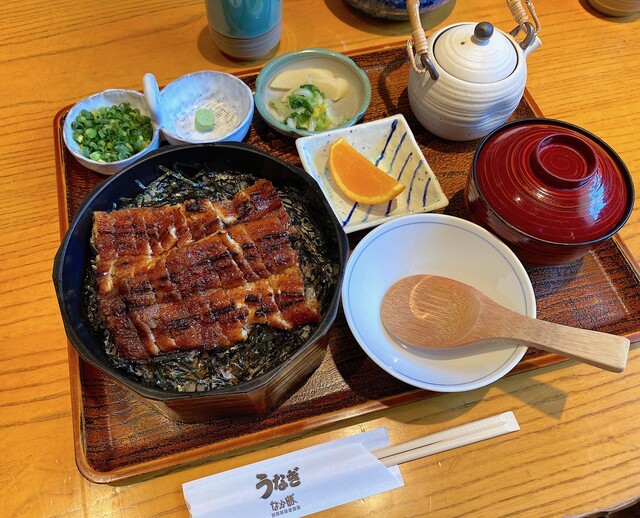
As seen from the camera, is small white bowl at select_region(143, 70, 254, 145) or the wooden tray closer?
the wooden tray

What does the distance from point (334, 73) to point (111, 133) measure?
0.95 metres

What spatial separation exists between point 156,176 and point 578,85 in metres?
1.87

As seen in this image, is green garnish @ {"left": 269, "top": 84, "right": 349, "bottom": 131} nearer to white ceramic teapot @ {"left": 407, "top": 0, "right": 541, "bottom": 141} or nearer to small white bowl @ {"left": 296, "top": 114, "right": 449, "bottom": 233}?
small white bowl @ {"left": 296, "top": 114, "right": 449, "bottom": 233}

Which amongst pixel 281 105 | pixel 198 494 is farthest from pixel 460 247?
pixel 198 494

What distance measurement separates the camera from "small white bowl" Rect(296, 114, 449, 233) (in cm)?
171

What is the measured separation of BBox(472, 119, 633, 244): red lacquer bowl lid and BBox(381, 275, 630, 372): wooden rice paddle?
278 mm

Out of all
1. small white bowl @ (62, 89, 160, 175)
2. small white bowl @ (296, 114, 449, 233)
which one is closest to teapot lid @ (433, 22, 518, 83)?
small white bowl @ (296, 114, 449, 233)

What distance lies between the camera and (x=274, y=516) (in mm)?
1214

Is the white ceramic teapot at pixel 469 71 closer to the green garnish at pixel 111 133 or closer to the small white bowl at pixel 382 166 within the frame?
the small white bowl at pixel 382 166

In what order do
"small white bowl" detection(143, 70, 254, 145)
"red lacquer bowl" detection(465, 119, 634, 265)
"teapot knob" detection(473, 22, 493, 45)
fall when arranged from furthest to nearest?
1. "small white bowl" detection(143, 70, 254, 145)
2. "teapot knob" detection(473, 22, 493, 45)
3. "red lacquer bowl" detection(465, 119, 634, 265)

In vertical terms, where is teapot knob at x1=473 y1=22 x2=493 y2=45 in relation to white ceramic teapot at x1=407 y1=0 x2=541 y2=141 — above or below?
above

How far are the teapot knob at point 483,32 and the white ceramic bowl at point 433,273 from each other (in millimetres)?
651

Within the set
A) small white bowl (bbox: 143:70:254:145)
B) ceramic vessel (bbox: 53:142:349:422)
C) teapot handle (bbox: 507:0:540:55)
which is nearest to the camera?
ceramic vessel (bbox: 53:142:349:422)

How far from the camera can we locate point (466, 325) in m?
1.42
